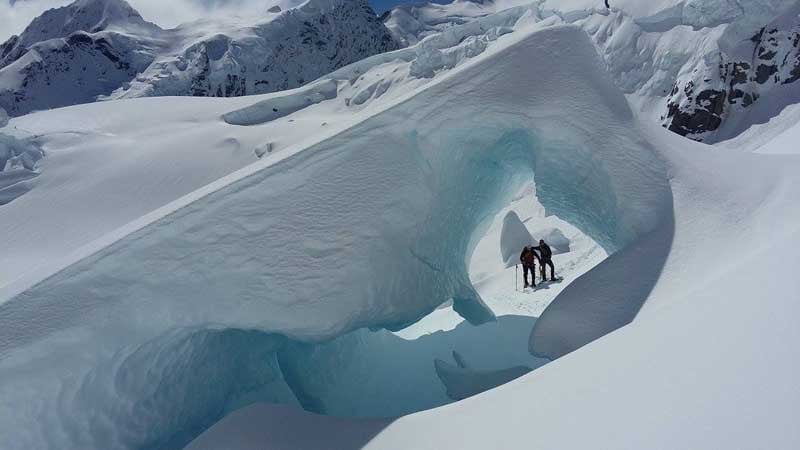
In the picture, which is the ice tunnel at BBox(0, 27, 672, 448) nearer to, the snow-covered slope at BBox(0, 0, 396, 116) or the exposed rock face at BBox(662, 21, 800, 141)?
the exposed rock face at BBox(662, 21, 800, 141)

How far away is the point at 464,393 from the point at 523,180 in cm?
305

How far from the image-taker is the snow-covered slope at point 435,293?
2072 millimetres

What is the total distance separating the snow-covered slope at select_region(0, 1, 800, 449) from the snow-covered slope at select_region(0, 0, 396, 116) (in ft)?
230

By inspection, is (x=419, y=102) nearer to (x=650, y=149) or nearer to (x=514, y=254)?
(x=650, y=149)

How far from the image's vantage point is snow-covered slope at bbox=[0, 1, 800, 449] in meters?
2.07

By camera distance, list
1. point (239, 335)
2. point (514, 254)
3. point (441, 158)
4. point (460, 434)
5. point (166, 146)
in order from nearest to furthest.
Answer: point (460, 434)
point (239, 335)
point (441, 158)
point (514, 254)
point (166, 146)

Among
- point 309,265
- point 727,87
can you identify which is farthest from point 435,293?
point 727,87

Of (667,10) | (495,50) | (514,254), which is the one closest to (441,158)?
(495,50)

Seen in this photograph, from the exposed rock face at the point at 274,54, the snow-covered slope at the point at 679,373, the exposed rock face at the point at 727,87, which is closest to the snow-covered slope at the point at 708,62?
the exposed rock face at the point at 727,87

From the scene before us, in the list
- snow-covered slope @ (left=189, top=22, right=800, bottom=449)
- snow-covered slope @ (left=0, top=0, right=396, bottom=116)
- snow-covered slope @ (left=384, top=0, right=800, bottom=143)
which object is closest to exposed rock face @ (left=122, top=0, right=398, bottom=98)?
snow-covered slope @ (left=0, top=0, right=396, bottom=116)

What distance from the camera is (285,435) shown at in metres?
3.24

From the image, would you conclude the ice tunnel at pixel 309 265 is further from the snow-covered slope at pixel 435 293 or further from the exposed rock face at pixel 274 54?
the exposed rock face at pixel 274 54

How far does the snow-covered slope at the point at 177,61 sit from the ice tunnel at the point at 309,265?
70.3 metres

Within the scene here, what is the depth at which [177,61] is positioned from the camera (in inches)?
2896
